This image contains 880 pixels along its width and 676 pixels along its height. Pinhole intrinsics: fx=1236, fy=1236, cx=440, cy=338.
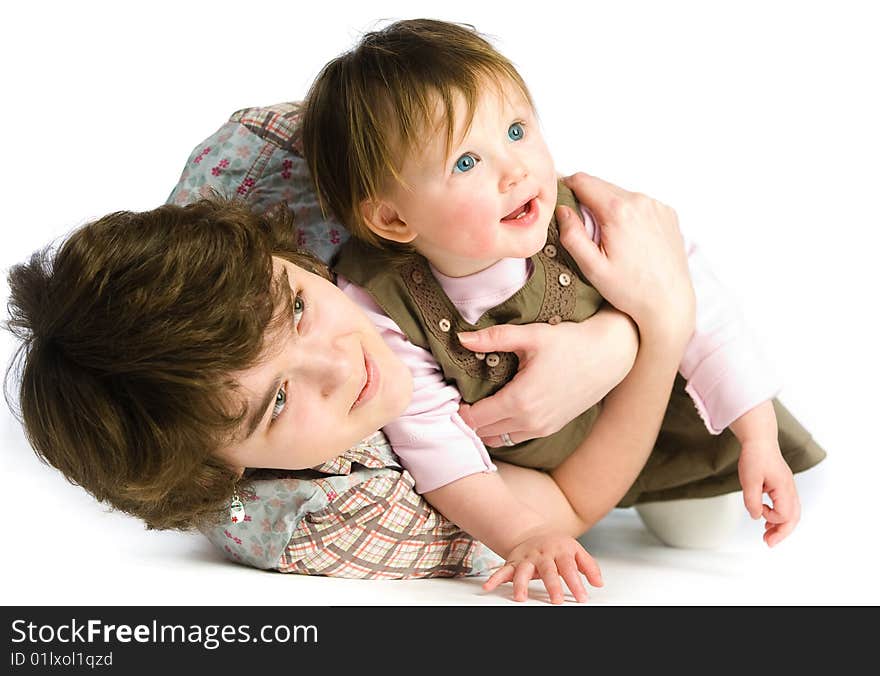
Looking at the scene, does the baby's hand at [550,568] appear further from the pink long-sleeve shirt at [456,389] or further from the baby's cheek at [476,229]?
the baby's cheek at [476,229]

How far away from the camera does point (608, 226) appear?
5.55 ft

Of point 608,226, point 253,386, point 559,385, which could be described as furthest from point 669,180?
point 253,386

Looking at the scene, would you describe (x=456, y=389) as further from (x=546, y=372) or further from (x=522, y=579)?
(x=522, y=579)

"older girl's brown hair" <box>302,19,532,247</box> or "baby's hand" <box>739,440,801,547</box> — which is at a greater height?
"older girl's brown hair" <box>302,19,532,247</box>

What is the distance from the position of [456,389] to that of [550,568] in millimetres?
306

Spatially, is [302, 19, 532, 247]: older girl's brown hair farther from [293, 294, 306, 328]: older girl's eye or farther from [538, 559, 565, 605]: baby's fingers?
[538, 559, 565, 605]: baby's fingers

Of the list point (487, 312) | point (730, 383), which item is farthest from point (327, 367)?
point (730, 383)

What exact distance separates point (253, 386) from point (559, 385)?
44 centimetres

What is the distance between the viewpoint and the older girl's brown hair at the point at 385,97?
147 centimetres

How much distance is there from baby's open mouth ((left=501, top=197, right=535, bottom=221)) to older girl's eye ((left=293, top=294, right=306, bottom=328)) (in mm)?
277

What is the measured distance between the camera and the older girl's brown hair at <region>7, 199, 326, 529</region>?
4.31 feet

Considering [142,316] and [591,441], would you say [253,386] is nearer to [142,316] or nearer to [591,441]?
[142,316]

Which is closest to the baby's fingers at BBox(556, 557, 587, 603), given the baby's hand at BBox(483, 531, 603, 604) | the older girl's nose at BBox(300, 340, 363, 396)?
the baby's hand at BBox(483, 531, 603, 604)

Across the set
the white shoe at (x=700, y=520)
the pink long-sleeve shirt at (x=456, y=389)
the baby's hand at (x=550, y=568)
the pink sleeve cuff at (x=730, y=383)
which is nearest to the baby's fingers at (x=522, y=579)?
the baby's hand at (x=550, y=568)
